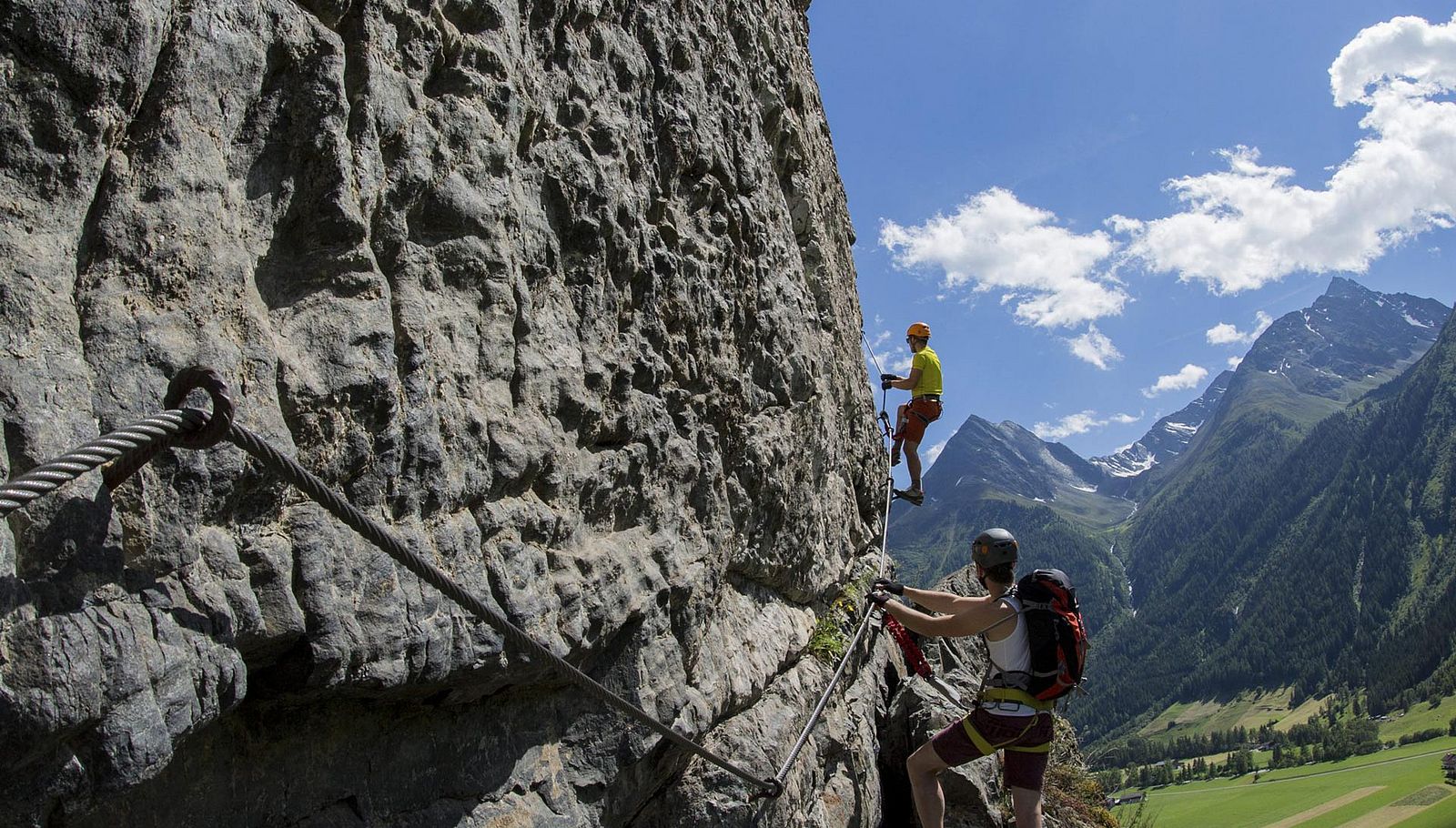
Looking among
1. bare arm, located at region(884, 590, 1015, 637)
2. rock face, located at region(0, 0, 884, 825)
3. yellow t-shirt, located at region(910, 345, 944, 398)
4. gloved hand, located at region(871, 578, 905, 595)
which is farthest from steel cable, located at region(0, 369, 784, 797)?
yellow t-shirt, located at region(910, 345, 944, 398)

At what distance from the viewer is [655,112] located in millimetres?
7254

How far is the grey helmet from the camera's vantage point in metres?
7.67

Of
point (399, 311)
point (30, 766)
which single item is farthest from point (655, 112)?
point (30, 766)

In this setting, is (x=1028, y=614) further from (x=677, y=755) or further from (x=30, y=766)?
(x=30, y=766)

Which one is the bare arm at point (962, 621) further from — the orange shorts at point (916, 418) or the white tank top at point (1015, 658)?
the orange shorts at point (916, 418)

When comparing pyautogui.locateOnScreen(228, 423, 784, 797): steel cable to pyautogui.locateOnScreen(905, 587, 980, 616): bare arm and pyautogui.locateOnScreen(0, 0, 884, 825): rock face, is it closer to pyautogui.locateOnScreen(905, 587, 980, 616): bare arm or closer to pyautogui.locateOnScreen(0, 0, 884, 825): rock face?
pyautogui.locateOnScreen(0, 0, 884, 825): rock face

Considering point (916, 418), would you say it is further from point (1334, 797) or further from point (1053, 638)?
point (1334, 797)

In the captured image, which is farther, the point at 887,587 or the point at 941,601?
the point at 887,587

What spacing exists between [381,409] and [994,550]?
5.52 m

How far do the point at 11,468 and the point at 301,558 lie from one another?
118cm

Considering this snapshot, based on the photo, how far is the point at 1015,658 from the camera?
7293 millimetres

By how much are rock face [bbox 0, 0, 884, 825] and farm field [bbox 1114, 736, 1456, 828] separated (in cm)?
11036

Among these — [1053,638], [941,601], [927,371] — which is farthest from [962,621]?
[927,371]

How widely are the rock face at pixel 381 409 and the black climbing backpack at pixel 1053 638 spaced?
2.30 meters
